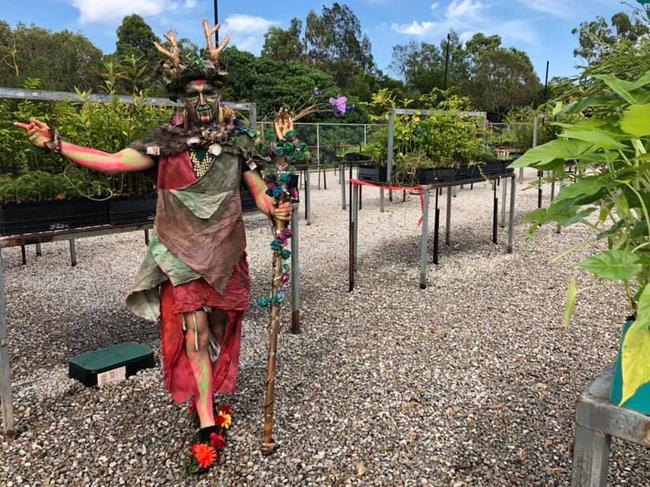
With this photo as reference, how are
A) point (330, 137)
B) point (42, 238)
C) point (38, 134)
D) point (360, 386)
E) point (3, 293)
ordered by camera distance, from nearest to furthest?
point (38, 134), point (3, 293), point (42, 238), point (360, 386), point (330, 137)

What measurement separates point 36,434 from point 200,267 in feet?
3.26

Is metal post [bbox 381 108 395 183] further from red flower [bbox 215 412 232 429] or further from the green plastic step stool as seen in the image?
red flower [bbox 215 412 232 429]

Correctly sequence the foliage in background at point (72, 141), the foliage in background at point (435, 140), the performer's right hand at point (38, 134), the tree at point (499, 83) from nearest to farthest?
1. the performer's right hand at point (38, 134)
2. the foliage in background at point (72, 141)
3. the foliage in background at point (435, 140)
4. the tree at point (499, 83)

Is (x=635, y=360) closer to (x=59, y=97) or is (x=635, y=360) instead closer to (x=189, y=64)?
(x=189, y=64)

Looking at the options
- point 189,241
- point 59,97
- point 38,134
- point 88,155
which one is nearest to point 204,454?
point 189,241

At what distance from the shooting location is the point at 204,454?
6.46ft

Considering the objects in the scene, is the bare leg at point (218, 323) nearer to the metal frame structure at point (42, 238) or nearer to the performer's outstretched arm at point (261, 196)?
the performer's outstretched arm at point (261, 196)

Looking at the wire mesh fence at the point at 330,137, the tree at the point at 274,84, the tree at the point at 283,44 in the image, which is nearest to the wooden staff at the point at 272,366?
the wire mesh fence at the point at 330,137

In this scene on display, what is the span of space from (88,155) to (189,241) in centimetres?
48

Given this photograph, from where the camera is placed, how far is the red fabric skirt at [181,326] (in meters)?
2.07

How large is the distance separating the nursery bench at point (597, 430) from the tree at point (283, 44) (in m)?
36.3

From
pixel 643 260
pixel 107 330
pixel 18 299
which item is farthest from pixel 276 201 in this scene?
pixel 18 299

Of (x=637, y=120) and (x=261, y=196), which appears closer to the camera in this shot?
(x=637, y=120)

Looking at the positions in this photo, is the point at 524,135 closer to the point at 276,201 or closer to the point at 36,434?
the point at 276,201
